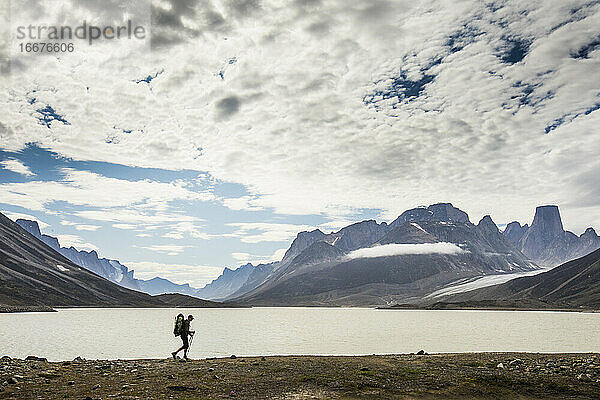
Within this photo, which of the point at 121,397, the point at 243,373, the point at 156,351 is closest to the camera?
the point at 121,397

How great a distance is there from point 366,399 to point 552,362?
810 inches

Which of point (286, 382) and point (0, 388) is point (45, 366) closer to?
point (0, 388)

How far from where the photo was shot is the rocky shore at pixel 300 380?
944 inches

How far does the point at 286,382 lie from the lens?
2755 centimetres

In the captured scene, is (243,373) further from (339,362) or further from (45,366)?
(45,366)

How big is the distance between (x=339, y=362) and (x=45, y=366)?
70.0 ft

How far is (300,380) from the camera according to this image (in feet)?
92.2

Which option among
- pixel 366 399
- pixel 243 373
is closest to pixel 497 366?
pixel 366 399

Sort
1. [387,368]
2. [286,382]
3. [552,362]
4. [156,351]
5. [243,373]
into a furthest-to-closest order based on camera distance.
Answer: [156,351] → [552,362] → [387,368] → [243,373] → [286,382]

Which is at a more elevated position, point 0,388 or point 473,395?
Result: point 0,388

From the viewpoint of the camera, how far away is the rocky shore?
24.0 metres

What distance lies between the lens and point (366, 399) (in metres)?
23.5

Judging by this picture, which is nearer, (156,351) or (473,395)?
(473,395)

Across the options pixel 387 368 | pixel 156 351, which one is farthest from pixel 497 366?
pixel 156 351
